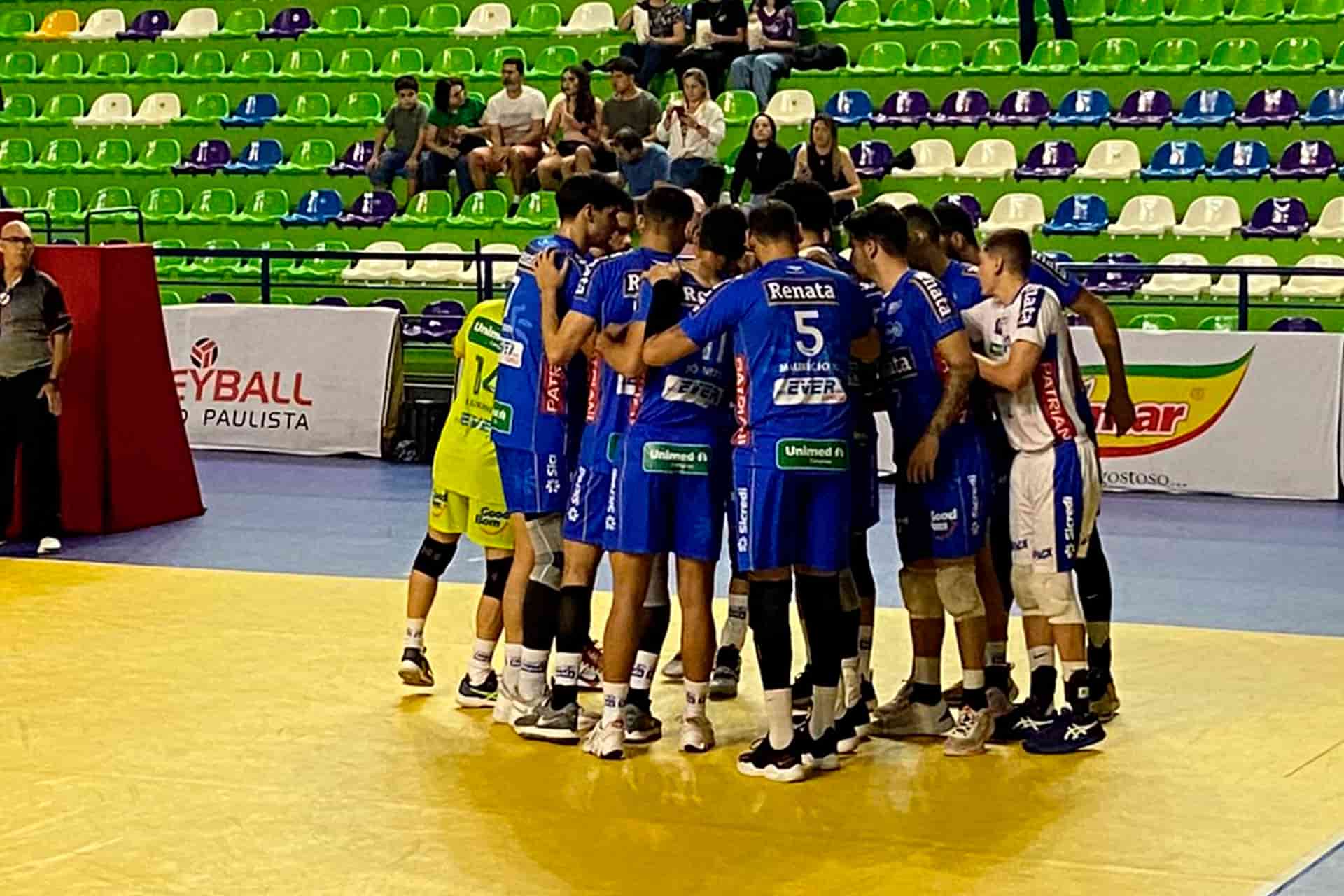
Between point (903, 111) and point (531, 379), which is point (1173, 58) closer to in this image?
point (903, 111)

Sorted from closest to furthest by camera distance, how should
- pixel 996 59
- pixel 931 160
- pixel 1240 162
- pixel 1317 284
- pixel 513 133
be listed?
pixel 1317 284, pixel 1240 162, pixel 931 160, pixel 513 133, pixel 996 59

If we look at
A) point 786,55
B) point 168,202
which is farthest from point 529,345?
point 168,202

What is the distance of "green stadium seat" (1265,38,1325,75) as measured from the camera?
18703 millimetres

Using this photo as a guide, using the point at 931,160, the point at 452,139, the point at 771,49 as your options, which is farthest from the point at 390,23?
the point at 931,160

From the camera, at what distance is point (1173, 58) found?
1930 cm

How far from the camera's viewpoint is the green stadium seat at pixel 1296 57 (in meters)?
18.7

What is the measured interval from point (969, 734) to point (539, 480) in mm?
1950

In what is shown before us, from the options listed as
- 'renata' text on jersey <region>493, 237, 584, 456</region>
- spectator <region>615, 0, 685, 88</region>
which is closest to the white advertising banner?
spectator <region>615, 0, 685, 88</region>

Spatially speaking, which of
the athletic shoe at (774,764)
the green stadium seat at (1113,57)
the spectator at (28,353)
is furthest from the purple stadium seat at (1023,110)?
the athletic shoe at (774,764)

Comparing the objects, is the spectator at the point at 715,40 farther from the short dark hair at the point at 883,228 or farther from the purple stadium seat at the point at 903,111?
the short dark hair at the point at 883,228

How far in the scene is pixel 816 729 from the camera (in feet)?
24.8

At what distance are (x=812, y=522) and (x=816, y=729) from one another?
78 centimetres

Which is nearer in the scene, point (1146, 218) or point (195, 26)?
point (1146, 218)

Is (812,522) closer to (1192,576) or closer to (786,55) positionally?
(1192,576)
